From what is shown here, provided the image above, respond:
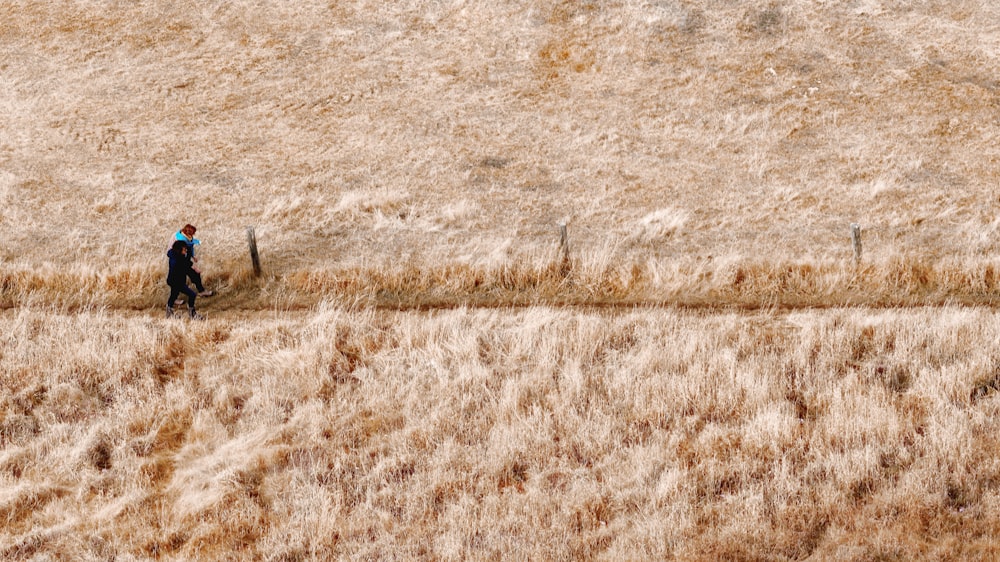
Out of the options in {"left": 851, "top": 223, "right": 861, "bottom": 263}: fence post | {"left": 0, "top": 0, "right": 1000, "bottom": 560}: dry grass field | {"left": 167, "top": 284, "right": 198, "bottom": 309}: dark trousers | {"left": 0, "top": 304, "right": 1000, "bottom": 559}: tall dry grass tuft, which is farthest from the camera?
{"left": 851, "top": 223, "right": 861, "bottom": 263}: fence post

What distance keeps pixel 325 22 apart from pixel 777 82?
1690 cm

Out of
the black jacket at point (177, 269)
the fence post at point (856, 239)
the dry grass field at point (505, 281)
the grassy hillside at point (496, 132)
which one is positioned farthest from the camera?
the grassy hillside at point (496, 132)

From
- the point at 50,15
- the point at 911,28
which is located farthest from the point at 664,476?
the point at 50,15

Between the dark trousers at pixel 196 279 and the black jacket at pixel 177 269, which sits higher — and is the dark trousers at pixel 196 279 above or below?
below

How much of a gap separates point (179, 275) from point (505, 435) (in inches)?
295

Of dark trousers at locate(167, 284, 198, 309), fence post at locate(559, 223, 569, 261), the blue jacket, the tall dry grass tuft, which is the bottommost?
the tall dry grass tuft

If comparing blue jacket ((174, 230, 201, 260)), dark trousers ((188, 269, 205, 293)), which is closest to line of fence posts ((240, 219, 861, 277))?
dark trousers ((188, 269, 205, 293))

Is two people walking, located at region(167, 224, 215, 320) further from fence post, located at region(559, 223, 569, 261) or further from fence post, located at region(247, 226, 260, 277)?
fence post, located at region(559, 223, 569, 261)

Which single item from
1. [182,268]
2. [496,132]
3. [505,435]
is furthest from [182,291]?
[496,132]

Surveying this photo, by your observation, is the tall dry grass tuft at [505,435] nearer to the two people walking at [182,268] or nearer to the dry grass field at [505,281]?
the dry grass field at [505,281]

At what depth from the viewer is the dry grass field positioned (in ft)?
35.0

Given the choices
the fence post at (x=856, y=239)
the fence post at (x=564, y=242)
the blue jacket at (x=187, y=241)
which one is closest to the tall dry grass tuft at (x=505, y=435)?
the blue jacket at (x=187, y=241)

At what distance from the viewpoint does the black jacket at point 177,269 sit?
1597 cm

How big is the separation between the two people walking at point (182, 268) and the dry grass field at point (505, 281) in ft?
1.98
